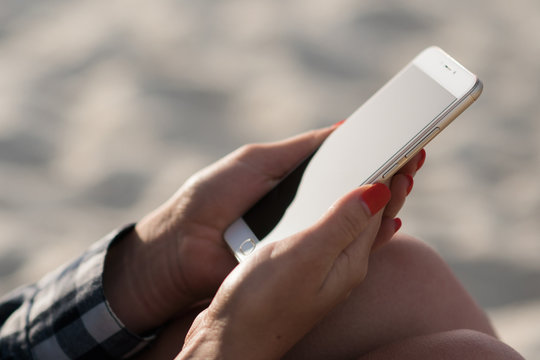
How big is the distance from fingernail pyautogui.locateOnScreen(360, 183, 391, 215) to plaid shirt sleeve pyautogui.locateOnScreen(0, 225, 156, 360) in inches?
16.4

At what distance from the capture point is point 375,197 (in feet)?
2.83

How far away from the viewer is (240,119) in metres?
1.92

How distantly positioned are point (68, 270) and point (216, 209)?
0.26 m

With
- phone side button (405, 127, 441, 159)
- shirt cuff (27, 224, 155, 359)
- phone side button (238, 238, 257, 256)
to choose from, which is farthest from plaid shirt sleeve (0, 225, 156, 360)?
phone side button (405, 127, 441, 159)

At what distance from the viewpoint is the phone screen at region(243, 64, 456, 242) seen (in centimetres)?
100

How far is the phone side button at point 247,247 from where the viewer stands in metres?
1.08

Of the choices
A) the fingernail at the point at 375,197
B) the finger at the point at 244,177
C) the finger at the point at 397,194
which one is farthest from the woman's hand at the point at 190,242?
the fingernail at the point at 375,197

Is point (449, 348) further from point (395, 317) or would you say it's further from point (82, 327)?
point (82, 327)

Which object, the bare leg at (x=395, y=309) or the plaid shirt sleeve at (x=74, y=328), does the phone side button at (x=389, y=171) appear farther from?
the plaid shirt sleeve at (x=74, y=328)

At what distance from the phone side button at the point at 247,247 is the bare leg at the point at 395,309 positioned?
0.60 feet

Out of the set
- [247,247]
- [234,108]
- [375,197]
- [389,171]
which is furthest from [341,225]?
[234,108]

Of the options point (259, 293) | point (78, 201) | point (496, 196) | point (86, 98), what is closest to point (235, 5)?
point (86, 98)

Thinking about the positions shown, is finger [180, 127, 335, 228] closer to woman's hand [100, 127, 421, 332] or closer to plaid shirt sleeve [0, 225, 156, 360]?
woman's hand [100, 127, 421, 332]

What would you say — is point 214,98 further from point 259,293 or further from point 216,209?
point 259,293
